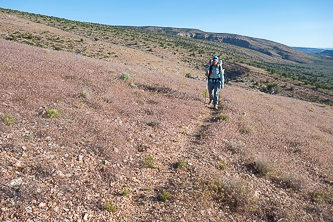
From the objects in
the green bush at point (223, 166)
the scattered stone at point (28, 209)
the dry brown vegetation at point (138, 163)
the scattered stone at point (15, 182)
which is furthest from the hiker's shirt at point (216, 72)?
the scattered stone at point (28, 209)

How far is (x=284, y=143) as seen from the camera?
1041 cm

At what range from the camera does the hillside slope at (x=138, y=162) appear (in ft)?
16.4

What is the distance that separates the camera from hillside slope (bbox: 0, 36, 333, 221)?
4.98m

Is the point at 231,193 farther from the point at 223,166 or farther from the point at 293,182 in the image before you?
the point at 293,182

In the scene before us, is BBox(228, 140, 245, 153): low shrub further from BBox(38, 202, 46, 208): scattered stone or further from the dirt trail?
BBox(38, 202, 46, 208): scattered stone

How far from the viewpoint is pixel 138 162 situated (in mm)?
6996

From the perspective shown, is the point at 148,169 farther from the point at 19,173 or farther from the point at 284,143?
the point at 284,143

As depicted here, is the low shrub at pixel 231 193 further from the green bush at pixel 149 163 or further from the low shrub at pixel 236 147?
the low shrub at pixel 236 147

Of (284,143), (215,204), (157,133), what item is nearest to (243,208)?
(215,204)

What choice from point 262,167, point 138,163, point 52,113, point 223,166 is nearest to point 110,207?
point 138,163

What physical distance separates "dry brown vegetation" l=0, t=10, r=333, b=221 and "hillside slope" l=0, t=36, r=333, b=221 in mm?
31

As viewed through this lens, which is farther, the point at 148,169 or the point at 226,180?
the point at 148,169

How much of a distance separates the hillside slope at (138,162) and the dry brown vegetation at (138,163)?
3 centimetres

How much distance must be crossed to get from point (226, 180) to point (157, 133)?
3864 millimetres
